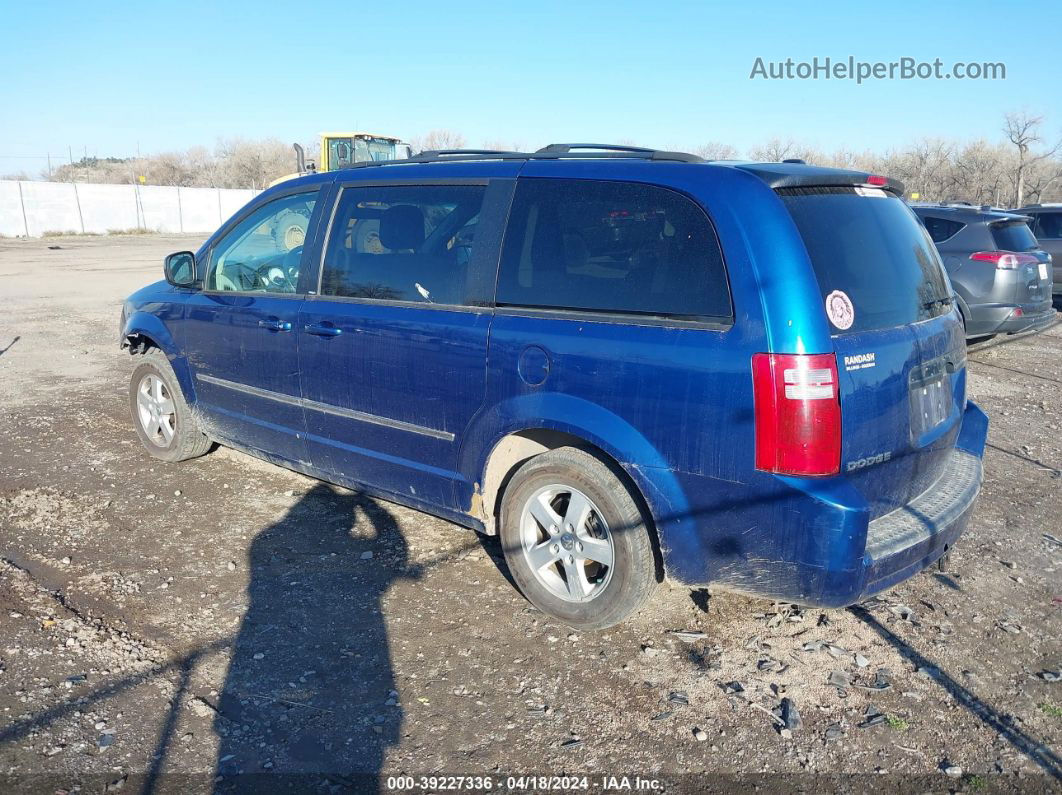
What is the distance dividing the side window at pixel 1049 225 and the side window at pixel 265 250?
1381cm

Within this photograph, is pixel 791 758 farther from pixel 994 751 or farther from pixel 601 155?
pixel 601 155

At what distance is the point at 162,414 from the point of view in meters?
5.88

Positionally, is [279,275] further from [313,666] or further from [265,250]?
[313,666]

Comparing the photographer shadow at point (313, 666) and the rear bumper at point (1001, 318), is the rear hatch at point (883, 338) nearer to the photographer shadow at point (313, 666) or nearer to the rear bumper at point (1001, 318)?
the photographer shadow at point (313, 666)

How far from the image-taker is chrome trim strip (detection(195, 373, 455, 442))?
13.4ft

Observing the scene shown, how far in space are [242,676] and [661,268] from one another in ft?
7.53

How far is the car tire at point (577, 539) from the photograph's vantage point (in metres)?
3.46

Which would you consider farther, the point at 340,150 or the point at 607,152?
the point at 340,150

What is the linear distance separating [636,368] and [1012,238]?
899cm

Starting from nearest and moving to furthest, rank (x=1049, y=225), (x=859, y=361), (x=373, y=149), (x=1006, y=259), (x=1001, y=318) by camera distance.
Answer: (x=859, y=361)
(x=1006, y=259)
(x=1001, y=318)
(x=1049, y=225)
(x=373, y=149)

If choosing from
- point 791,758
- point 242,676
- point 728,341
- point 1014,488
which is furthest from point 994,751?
point 1014,488

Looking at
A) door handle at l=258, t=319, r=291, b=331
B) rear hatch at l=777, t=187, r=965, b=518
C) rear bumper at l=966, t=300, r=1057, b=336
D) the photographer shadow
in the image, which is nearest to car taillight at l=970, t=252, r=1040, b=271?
rear bumper at l=966, t=300, r=1057, b=336

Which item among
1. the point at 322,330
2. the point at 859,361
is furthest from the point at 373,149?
the point at 859,361

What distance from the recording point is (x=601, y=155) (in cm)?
401
